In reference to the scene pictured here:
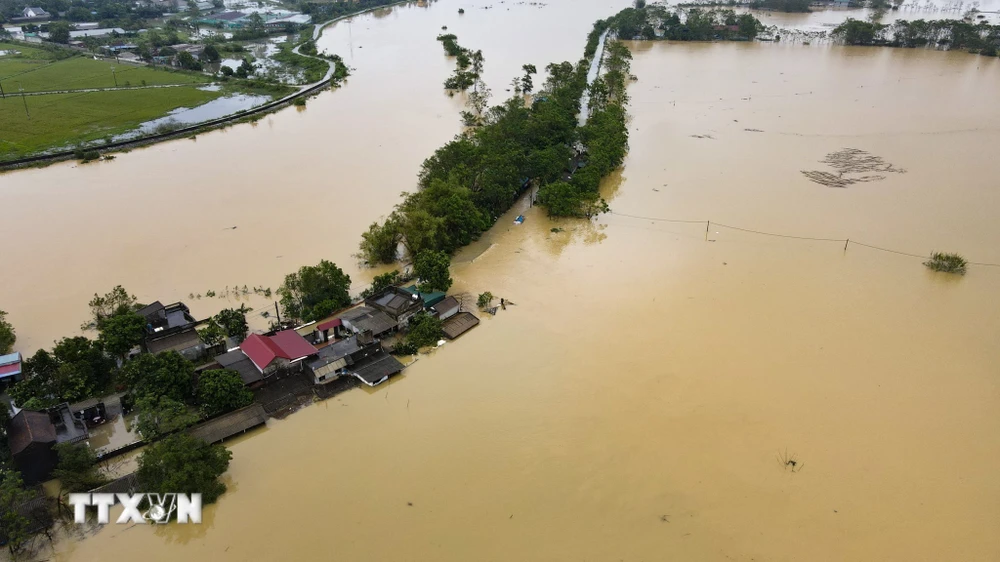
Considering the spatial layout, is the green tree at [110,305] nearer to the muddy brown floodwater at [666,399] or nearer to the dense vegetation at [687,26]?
the muddy brown floodwater at [666,399]

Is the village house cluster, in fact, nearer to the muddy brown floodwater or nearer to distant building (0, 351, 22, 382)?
distant building (0, 351, 22, 382)

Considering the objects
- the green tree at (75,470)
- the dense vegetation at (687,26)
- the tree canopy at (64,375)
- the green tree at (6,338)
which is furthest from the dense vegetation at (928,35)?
the green tree at (75,470)

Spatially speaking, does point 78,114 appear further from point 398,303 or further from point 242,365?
point 398,303

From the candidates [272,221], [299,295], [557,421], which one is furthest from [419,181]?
[557,421]

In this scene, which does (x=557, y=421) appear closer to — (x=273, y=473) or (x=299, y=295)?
(x=273, y=473)

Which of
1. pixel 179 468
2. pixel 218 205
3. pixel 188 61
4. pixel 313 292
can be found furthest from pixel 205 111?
pixel 179 468
